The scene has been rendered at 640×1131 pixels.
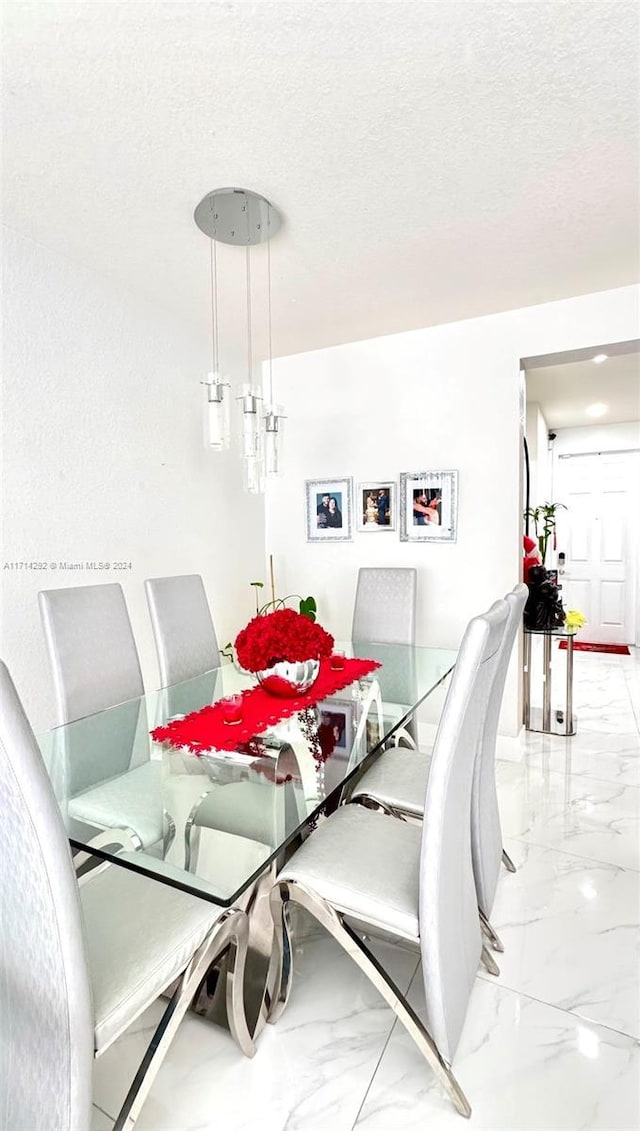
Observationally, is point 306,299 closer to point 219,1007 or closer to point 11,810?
point 11,810

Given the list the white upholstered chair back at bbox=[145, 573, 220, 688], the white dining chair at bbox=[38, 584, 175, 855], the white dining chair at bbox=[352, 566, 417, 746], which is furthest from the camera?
the white dining chair at bbox=[352, 566, 417, 746]

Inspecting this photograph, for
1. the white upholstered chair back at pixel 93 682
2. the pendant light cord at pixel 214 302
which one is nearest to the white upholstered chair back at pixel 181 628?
the white upholstered chair back at pixel 93 682

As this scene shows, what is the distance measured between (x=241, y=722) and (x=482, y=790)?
761 millimetres

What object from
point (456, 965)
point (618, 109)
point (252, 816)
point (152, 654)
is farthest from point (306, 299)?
point (456, 965)

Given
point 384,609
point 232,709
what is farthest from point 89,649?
point 384,609

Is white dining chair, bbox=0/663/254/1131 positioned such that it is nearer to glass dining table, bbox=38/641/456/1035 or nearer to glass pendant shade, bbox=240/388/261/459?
glass dining table, bbox=38/641/456/1035

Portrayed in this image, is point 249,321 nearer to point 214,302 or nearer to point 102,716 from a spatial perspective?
point 214,302

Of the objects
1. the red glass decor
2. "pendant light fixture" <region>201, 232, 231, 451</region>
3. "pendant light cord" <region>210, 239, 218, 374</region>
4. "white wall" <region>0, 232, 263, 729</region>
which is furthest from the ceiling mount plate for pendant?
the red glass decor

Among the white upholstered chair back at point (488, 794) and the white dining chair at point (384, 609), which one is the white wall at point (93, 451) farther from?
the white upholstered chair back at point (488, 794)

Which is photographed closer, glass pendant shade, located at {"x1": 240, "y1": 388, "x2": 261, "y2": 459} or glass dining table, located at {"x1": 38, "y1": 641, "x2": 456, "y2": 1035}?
glass dining table, located at {"x1": 38, "y1": 641, "x2": 456, "y2": 1035}

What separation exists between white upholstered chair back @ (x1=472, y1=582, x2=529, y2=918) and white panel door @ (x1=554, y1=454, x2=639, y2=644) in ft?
16.5

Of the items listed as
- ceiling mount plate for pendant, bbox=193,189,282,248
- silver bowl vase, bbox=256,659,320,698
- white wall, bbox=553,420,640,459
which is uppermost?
ceiling mount plate for pendant, bbox=193,189,282,248

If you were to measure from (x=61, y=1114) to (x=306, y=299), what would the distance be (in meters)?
3.03

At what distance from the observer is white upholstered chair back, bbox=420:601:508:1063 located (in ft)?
3.52
